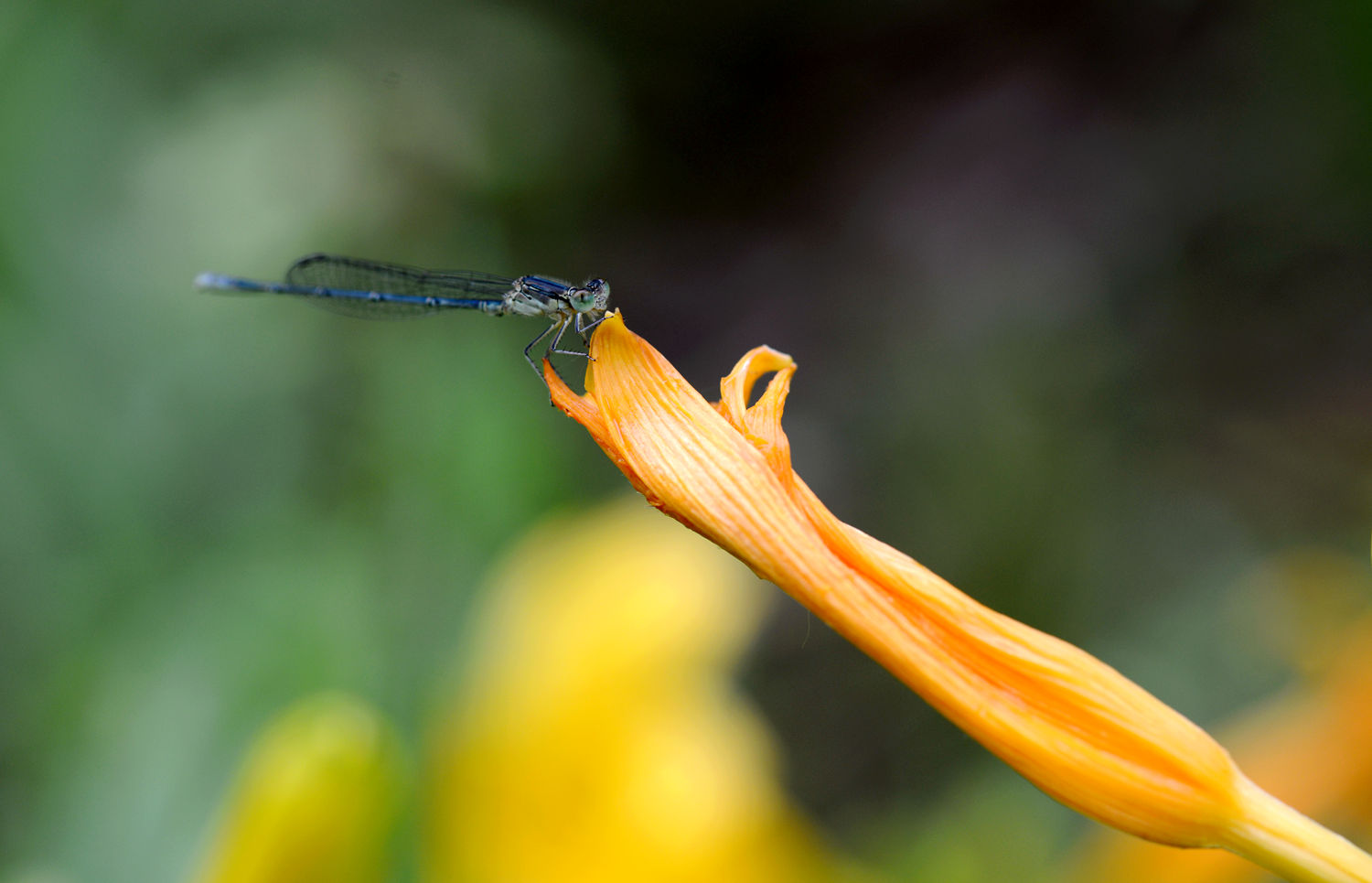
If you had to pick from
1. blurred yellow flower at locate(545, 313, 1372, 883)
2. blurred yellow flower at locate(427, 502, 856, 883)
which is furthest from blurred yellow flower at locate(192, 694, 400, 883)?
blurred yellow flower at locate(545, 313, 1372, 883)

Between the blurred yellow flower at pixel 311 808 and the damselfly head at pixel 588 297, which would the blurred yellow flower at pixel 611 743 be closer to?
the blurred yellow flower at pixel 311 808

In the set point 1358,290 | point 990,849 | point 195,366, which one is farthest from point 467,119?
point 1358,290

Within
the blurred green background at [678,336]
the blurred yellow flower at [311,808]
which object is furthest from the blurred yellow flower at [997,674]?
the blurred green background at [678,336]

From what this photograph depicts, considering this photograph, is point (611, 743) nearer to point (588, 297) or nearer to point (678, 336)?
point (588, 297)

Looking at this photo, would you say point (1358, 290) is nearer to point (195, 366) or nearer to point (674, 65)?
point (674, 65)

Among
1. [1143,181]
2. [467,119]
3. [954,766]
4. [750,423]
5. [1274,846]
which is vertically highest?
[467,119]

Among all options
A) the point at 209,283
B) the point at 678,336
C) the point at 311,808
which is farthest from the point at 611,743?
the point at 678,336

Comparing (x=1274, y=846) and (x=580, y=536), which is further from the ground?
(x=580, y=536)
